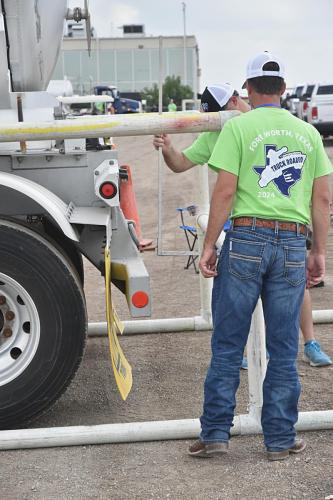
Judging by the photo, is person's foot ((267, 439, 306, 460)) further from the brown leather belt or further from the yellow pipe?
the yellow pipe

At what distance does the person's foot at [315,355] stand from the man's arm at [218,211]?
6.35 feet

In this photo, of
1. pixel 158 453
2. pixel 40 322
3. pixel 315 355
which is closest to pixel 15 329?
pixel 40 322

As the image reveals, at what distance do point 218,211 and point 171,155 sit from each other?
98cm

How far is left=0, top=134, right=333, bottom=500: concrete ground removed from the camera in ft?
13.8

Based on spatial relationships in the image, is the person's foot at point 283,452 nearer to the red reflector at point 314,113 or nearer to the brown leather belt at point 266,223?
the brown leather belt at point 266,223

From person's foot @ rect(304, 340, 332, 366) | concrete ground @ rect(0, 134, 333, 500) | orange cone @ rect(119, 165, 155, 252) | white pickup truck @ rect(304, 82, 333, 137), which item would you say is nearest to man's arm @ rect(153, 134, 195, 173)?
orange cone @ rect(119, 165, 155, 252)

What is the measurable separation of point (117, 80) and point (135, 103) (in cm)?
4729

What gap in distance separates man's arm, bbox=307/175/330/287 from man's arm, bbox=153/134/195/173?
3.26 feet

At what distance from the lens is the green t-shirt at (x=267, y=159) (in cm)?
429

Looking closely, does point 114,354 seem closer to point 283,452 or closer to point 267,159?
point 283,452

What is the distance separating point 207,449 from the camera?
14.8ft

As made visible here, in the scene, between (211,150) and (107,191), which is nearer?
(107,191)

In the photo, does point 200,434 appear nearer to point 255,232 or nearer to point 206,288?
point 255,232

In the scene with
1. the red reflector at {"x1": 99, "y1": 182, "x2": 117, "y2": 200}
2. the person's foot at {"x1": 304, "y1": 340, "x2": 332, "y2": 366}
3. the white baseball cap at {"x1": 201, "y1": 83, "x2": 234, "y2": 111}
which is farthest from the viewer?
the person's foot at {"x1": 304, "y1": 340, "x2": 332, "y2": 366}
